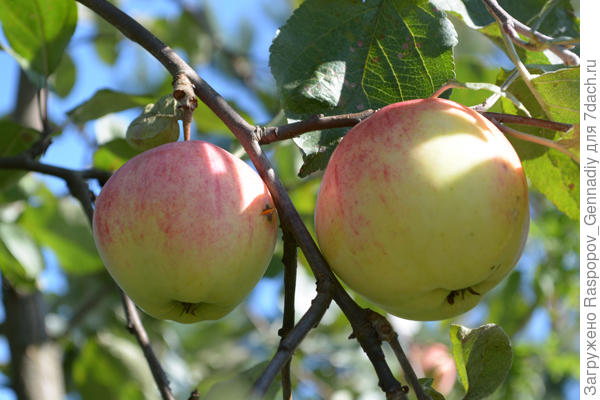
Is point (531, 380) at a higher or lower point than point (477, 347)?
lower

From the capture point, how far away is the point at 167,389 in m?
1.06

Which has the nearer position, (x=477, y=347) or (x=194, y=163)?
(x=194, y=163)

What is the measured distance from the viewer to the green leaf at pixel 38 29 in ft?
4.44

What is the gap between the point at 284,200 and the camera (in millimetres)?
844

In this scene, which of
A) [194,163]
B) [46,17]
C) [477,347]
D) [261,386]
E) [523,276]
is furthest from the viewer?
[523,276]

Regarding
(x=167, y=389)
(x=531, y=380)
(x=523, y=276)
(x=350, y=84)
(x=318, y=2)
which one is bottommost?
(x=531, y=380)

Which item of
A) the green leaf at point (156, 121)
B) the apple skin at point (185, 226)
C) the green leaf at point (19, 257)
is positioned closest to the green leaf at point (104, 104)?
the green leaf at point (19, 257)

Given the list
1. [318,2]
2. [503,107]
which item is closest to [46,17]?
[318,2]

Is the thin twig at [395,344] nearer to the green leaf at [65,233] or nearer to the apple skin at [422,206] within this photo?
the apple skin at [422,206]

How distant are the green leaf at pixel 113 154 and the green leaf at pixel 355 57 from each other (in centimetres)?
59

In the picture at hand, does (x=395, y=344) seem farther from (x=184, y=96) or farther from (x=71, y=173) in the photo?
(x=71, y=173)

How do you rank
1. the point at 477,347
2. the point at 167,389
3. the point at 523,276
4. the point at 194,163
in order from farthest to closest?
the point at 523,276 → the point at 167,389 → the point at 477,347 → the point at 194,163
